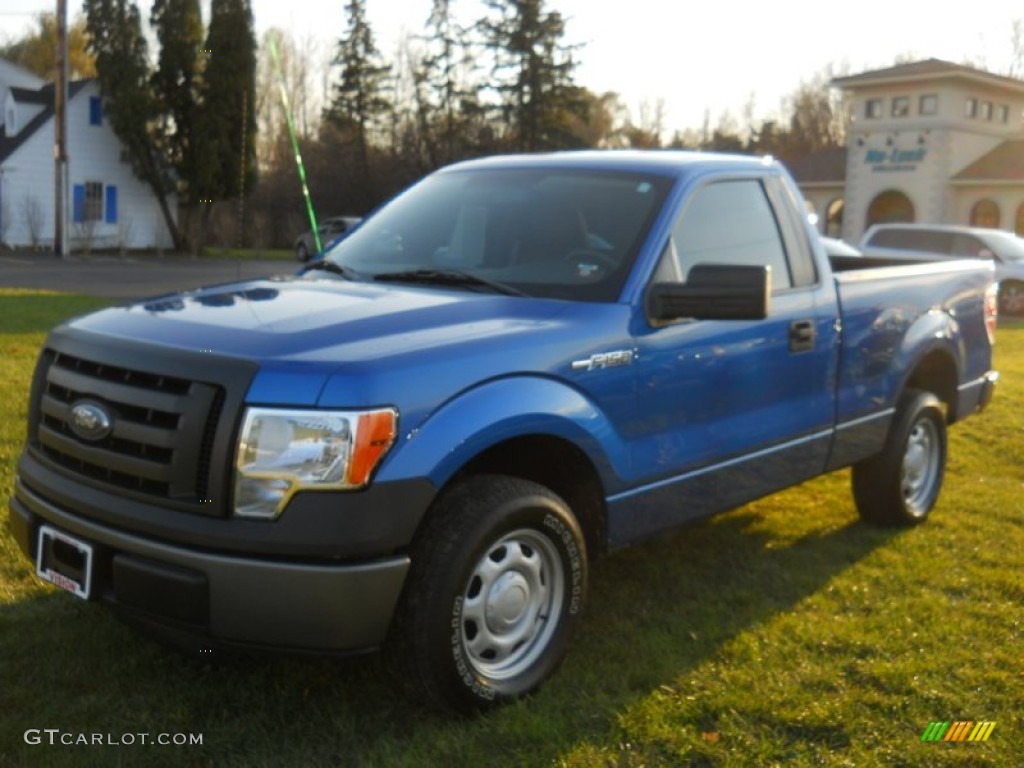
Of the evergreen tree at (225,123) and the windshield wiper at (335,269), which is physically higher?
the evergreen tree at (225,123)

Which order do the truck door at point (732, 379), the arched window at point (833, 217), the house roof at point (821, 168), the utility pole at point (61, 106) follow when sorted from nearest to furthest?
the truck door at point (732, 379), the utility pole at point (61, 106), the house roof at point (821, 168), the arched window at point (833, 217)

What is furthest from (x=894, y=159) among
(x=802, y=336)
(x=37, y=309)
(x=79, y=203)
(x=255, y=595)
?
(x=255, y=595)

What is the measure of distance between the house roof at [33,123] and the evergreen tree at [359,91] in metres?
13.1

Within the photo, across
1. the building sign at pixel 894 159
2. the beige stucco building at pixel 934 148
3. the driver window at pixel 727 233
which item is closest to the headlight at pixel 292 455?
the driver window at pixel 727 233

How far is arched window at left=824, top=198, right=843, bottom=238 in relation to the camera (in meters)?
46.4

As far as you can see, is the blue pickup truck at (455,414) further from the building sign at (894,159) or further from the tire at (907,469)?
the building sign at (894,159)

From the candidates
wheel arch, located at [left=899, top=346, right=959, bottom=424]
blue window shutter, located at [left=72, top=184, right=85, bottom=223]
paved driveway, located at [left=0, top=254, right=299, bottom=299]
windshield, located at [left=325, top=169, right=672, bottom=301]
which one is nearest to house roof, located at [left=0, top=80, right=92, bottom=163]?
blue window shutter, located at [left=72, top=184, right=85, bottom=223]

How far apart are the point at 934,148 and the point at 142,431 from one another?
133 feet

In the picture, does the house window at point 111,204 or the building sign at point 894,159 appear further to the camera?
the building sign at point 894,159

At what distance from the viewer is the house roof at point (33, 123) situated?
36625 millimetres

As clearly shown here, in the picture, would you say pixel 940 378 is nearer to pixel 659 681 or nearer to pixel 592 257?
pixel 592 257

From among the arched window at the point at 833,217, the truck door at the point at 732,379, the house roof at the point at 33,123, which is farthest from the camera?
the arched window at the point at 833,217

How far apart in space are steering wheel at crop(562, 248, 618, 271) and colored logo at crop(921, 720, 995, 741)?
77.6 inches

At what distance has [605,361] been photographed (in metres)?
3.92
